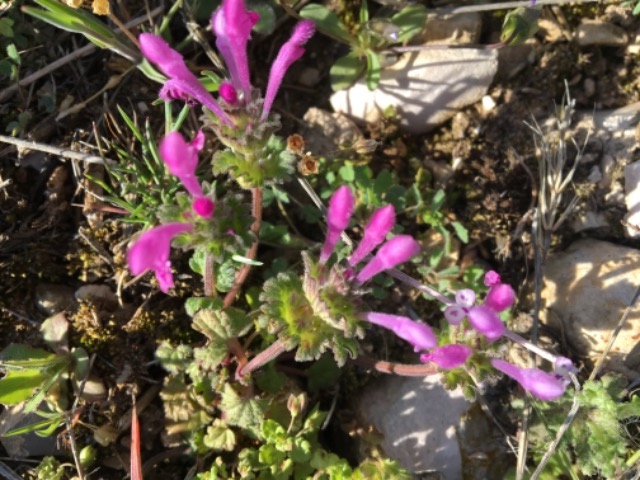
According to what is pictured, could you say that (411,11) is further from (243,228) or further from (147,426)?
(147,426)

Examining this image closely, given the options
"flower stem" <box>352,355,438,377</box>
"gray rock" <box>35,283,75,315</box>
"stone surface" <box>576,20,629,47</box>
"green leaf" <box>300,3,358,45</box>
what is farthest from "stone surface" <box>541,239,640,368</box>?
"gray rock" <box>35,283,75,315</box>

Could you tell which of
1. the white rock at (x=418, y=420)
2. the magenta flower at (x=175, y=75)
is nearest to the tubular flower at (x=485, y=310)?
the white rock at (x=418, y=420)

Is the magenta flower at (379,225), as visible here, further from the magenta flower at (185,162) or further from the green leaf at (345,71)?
the green leaf at (345,71)

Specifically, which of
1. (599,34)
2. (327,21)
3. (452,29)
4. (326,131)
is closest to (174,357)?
(326,131)

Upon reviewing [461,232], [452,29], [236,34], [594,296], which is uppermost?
[236,34]

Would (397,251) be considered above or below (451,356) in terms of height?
above

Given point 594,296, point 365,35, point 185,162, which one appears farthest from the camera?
point 365,35

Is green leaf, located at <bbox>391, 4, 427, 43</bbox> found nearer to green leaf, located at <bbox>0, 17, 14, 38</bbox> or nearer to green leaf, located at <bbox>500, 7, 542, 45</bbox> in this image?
green leaf, located at <bbox>500, 7, 542, 45</bbox>

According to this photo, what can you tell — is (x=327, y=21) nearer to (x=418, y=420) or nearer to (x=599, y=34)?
(x=599, y=34)
